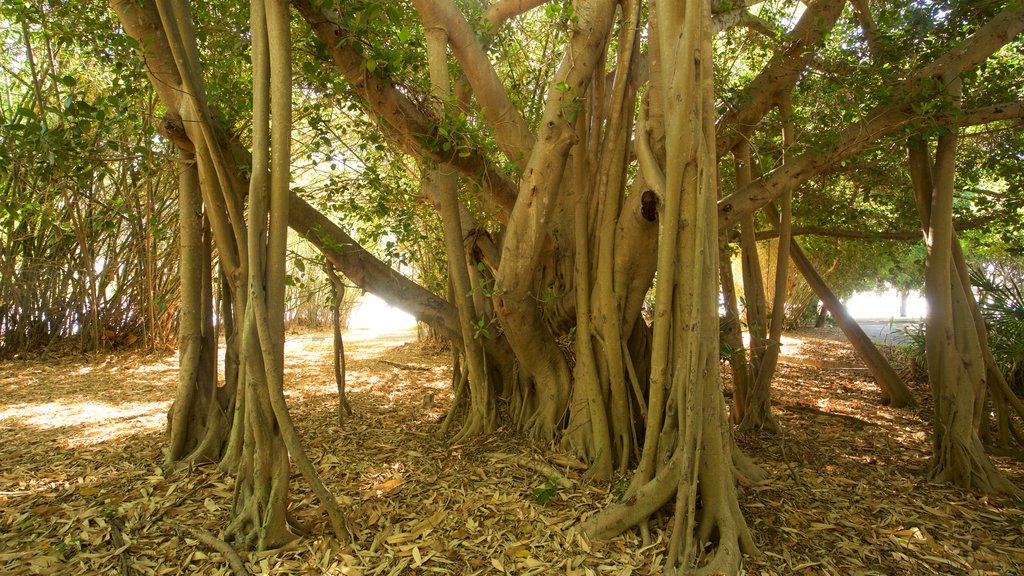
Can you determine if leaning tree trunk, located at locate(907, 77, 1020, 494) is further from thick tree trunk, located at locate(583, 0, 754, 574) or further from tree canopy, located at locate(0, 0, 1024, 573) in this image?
thick tree trunk, located at locate(583, 0, 754, 574)

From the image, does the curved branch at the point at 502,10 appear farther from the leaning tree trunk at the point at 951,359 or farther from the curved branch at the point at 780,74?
the leaning tree trunk at the point at 951,359

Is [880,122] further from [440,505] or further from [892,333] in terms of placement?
[892,333]

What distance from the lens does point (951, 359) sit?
370cm

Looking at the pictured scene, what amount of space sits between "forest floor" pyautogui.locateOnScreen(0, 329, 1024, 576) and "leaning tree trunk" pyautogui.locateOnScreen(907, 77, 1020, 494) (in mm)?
178

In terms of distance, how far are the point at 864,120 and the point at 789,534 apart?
2.76 m

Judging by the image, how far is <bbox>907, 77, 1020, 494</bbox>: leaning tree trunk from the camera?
3.49m

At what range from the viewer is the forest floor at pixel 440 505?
2.42 m

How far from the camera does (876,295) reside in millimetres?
22516

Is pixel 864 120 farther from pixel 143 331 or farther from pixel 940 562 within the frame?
pixel 143 331

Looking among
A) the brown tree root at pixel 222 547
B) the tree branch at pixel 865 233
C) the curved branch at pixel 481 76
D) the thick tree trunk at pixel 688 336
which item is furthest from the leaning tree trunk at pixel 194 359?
the tree branch at pixel 865 233

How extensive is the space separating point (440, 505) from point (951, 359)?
341cm

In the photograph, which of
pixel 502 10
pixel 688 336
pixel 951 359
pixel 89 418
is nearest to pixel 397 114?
pixel 502 10

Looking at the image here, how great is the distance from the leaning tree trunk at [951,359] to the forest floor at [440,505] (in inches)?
7.0

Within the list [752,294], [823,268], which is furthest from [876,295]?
[752,294]
